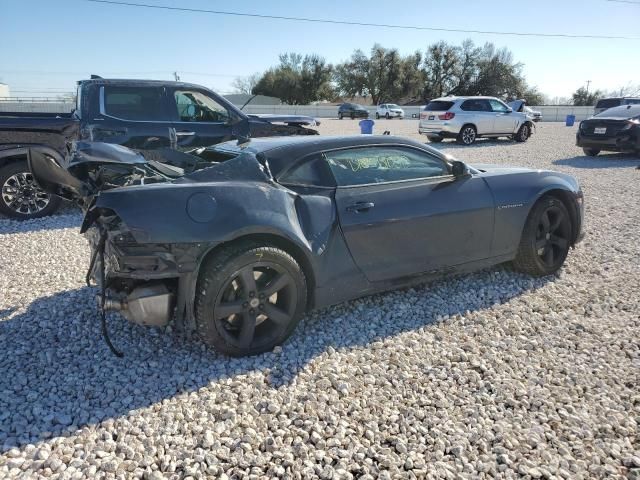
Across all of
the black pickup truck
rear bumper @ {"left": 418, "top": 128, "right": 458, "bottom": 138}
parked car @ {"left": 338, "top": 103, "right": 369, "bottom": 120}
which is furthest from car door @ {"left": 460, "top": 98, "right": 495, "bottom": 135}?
parked car @ {"left": 338, "top": 103, "right": 369, "bottom": 120}

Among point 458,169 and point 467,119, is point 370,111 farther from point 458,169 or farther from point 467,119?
point 458,169

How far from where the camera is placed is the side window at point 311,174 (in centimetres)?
343

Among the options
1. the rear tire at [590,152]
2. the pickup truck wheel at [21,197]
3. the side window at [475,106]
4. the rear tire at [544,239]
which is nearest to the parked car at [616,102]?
the side window at [475,106]

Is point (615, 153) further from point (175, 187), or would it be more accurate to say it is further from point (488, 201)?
point (175, 187)

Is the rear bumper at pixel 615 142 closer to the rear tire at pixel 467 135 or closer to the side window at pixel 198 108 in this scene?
the rear tire at pixel 467 135

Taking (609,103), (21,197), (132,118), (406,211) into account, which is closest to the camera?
(406,211)

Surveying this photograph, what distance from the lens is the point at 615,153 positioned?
14914 mm

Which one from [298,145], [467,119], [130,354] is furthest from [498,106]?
[130,354]

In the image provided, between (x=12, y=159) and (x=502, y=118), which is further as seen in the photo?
(x=502, y=118)

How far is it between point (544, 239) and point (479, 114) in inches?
527

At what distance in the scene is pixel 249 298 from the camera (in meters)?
3.11

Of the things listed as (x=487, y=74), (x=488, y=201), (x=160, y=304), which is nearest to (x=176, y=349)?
(x=160, y=304)

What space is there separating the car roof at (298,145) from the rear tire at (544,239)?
3.56 feet

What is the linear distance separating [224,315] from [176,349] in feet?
1.76
